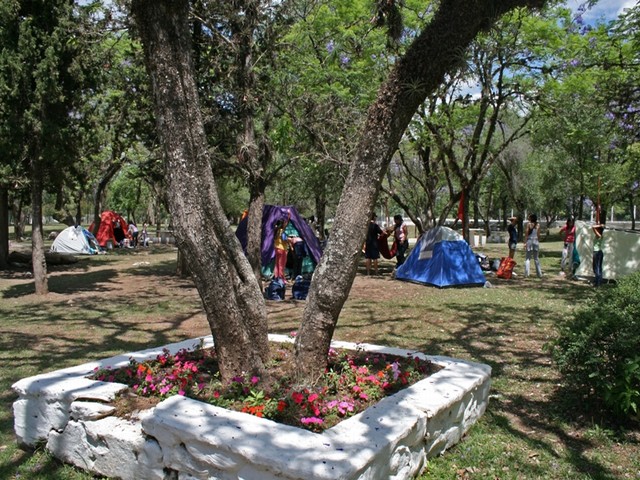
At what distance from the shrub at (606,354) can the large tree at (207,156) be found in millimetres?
1999

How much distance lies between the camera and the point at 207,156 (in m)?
4.15

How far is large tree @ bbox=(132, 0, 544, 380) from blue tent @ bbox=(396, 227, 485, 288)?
865cm

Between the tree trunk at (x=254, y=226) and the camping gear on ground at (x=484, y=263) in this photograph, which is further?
the camping gear on ground at (x=484, y=263)

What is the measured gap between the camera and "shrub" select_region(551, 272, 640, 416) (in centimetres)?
400

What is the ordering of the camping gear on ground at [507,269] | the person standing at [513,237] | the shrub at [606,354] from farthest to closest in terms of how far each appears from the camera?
the person standing at [513,237] → the camping gear on ground at [507,269] → the shrub at [606,354]

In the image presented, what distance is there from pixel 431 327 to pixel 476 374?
354 cm

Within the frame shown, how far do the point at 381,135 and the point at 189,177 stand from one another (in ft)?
4.81

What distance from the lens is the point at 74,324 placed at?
330 inches

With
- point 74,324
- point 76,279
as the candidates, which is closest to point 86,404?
point 74,324

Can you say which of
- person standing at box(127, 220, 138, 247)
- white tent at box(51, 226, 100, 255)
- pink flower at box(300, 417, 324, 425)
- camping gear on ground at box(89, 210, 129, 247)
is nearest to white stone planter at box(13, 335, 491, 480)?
pink flower at box(300, 417, 324, 425)

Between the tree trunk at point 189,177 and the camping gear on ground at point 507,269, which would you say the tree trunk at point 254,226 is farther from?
the camping gear on ground at point 507,269

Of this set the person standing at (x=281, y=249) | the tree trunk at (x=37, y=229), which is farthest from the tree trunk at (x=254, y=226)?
the tree trunk at (x=37, y=229)

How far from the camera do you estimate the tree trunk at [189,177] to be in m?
3.96

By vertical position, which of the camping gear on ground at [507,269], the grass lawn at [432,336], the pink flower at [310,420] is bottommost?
the grass lawn at [432,336]
